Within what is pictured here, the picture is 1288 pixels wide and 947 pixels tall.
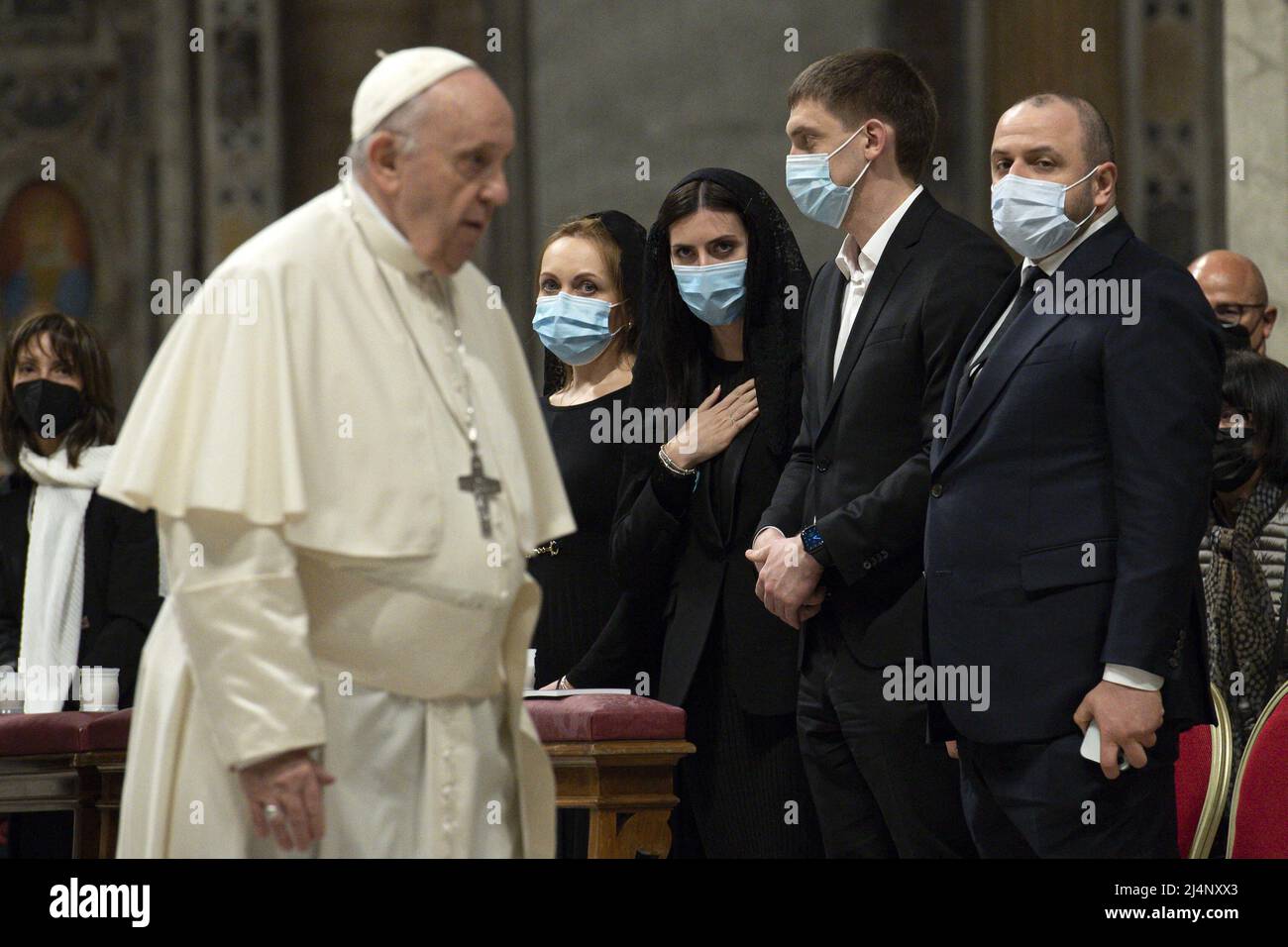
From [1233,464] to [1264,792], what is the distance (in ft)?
4.05

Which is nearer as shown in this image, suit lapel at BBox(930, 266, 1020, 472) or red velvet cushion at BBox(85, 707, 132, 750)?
suit lapel at BBox(930, 266, 1020, 472)

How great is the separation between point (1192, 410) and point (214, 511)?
1.97 m

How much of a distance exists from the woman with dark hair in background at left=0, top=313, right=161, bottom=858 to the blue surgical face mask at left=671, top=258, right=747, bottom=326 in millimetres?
2124

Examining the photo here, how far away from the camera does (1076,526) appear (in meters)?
3.78

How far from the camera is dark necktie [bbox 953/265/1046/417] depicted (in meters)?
4.01

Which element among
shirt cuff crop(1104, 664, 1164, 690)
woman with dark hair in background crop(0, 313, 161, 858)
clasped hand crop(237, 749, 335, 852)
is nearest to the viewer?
clasped hand crop(237, 749, 335, 852)

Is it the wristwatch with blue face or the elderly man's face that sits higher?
the elderly man's face

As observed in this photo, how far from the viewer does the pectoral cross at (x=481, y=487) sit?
3072mm

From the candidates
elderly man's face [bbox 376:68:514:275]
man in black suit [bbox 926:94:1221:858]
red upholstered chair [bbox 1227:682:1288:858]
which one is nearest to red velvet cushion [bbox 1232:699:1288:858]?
red upholstered chair [bbox 1227:682:1288:858]

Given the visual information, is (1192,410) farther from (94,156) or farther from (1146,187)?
(94,156)

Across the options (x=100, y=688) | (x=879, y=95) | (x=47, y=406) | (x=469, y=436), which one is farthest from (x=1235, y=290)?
(x=47, y=406)

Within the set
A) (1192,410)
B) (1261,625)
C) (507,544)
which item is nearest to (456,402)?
(507,544)

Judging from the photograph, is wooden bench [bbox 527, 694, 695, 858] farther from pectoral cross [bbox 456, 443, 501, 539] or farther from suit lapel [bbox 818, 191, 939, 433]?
pectoral cross [bbox 456, 443, 501, 539]

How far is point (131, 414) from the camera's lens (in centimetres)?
302
